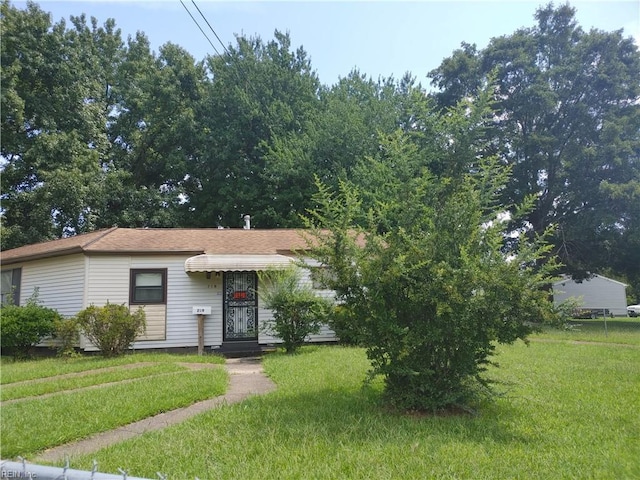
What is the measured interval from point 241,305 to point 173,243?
2721 millimetres

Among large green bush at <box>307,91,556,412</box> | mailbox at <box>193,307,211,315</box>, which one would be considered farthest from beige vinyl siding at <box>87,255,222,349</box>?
large green bush at <box>307,91,556,412</box>

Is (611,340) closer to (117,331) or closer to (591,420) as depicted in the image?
(591,420)

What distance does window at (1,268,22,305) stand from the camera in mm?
14477

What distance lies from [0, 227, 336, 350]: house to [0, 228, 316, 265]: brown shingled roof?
0.10ft

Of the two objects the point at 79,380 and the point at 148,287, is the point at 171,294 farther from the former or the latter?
the point at 79,380

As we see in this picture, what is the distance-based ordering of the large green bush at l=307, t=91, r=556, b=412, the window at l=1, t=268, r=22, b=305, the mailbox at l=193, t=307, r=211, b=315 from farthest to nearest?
the window at l=1, t=268, r=22, b=305 → the mailbox at l=193, t=307, r=211, b=315 → the large green bush at l=307, t=91, r=556, b=412

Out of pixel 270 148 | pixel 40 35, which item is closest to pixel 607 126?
pixel 270 148

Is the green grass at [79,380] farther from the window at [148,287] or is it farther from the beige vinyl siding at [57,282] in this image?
the beige vinyl siding at [57,282]

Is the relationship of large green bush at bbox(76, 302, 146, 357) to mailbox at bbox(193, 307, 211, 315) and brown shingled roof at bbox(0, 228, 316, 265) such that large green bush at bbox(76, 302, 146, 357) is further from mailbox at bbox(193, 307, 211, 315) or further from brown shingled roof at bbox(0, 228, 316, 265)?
brown shingled roof at bbox(0, 228, 316, 265)

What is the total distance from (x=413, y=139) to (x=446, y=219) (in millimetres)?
2110

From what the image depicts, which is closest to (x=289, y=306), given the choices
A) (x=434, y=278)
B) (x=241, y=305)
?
(x=241, y=305)

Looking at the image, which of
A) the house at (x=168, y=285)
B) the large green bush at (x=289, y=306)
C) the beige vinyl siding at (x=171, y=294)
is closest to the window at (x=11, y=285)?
the house at (x=168, y=285)

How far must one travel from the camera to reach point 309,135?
2450 centimetres

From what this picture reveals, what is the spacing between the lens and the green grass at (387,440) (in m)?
3.80
